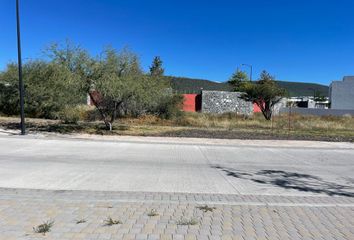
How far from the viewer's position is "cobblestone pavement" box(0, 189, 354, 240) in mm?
4734

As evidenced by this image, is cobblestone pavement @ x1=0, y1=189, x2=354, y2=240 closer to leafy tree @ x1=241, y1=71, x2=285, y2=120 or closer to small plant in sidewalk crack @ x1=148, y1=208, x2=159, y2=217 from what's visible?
small plant in sidewalk crack @ x1=148, y1=208, x2=159, y2=217

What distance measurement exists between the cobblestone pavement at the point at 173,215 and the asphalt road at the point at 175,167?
684 millimetres

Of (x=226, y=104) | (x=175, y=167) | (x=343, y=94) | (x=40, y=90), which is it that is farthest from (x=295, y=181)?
(x=343, y=94)

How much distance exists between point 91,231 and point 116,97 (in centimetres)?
1409

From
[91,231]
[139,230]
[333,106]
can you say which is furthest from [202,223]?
[333,106]

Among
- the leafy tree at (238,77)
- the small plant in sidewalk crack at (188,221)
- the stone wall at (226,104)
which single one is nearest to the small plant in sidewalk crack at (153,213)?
the small plant in sidewalk crack at (188,221)

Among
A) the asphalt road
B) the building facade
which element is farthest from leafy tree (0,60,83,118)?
the building facade

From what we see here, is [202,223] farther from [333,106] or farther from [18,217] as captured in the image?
[333,106]

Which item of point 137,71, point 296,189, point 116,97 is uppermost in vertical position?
point 137,71

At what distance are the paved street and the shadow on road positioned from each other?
2 centimetres

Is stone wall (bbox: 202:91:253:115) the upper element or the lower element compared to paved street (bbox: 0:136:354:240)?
upper

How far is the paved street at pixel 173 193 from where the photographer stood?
4.92 m

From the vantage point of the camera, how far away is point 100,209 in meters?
5.68

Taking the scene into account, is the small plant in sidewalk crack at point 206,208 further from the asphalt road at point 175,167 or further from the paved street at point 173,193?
the asphalt road at point 175,167
